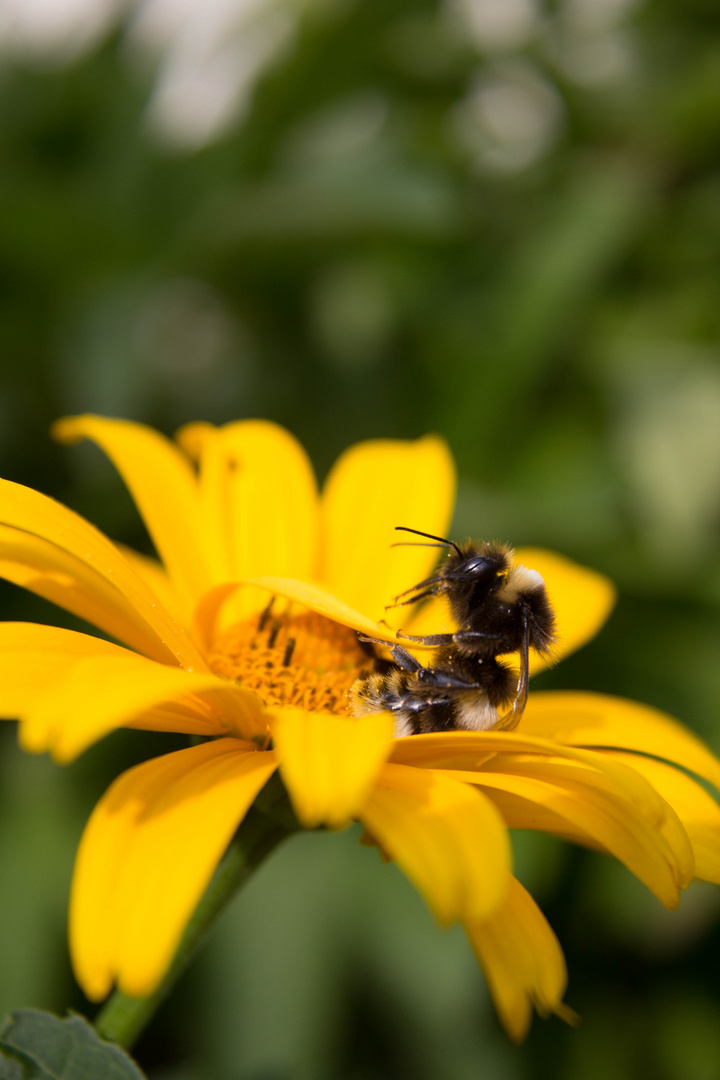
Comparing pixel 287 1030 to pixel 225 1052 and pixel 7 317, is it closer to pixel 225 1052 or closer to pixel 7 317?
pixel 225 1052

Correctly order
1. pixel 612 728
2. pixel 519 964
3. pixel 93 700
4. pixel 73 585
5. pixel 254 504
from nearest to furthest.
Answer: pixel 93 700 → pixel 519 964 → pixel 73 585 → pixel 612 728 → pixel 254 504

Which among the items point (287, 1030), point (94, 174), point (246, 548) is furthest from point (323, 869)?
point (94, 174)

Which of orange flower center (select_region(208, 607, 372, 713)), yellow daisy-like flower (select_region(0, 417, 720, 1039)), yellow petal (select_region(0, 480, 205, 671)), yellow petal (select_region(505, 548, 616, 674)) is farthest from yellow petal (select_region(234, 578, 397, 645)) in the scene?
yellow petal (select_region(505, 548, 616, 674))

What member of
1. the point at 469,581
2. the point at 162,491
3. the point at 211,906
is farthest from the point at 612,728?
the point at 162,491

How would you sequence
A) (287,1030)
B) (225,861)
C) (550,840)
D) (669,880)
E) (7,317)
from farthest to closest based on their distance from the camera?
1. (7,317)
2. (550,840)
3. (287,1030)
4. (225,861)
5. (669,880)

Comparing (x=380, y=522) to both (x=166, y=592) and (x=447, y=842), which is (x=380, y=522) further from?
(x=447, y=842)
